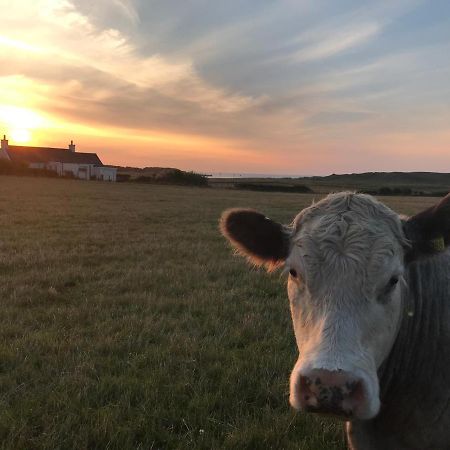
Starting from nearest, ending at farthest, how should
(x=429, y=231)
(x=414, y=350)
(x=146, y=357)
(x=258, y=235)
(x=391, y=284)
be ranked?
(x=391, y=284)
(x=429, y=231)
(x=414, y=350)
(x=258, y=235)
(x=146, y=357)

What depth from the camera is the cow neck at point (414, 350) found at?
360 centimetres

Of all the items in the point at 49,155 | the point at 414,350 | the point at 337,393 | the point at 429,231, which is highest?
the point at 49,155

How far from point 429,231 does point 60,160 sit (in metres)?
108

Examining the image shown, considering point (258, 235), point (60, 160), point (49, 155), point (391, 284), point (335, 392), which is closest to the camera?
point (335, 392)

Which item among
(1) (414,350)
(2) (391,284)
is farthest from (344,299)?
(1) (414,350)

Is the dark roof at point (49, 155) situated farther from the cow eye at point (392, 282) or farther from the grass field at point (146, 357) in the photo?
the cow eye at point (392, 282)

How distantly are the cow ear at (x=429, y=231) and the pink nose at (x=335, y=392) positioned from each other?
1.29 metres

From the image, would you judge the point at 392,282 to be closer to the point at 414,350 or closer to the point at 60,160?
the point at 414,350

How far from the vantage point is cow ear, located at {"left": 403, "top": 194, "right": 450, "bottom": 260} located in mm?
3449

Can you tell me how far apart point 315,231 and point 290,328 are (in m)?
4.20

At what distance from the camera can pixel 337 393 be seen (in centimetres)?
258

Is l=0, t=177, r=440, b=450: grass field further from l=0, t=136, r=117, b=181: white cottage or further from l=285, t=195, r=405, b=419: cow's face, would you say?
l=0, t=136, r=117, b=181: white cottage

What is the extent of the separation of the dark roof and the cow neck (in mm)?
106755

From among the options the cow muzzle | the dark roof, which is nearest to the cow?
the cow muzzle
